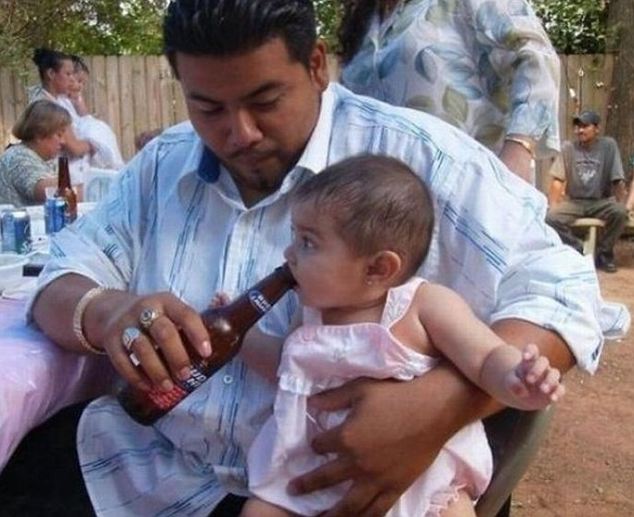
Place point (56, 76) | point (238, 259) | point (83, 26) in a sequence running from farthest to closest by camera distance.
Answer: point (83, 26), point (56, 76), point (238, 259)

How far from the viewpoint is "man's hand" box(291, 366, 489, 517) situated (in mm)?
1607

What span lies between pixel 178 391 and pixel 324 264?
342 millimetres

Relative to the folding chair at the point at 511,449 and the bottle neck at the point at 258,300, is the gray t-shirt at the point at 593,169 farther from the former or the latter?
the bottle neck at the point at 258,300

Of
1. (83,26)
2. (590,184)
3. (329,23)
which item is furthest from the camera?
(83,26)

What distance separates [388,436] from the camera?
1605 millimetres

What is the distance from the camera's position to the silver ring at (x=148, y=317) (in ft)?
5.47

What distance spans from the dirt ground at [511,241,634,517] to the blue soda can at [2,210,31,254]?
7.49 feet

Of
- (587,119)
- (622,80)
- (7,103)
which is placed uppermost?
(622,80)

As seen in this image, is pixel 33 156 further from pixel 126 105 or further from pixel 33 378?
pixel 126 105

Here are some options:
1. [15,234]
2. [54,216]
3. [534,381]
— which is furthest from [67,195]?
[534,381]

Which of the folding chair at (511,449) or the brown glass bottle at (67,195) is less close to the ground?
the folding chair at (511,449)

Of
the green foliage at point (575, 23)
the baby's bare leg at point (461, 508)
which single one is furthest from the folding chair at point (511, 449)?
the green foliage at point (575, 23)

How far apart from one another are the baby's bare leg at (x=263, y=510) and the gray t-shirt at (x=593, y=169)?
8837mm

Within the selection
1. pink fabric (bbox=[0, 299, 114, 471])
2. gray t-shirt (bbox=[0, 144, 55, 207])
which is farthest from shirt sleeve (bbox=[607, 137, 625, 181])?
pink fabric (bbox=[0, 299, 114, 471])
